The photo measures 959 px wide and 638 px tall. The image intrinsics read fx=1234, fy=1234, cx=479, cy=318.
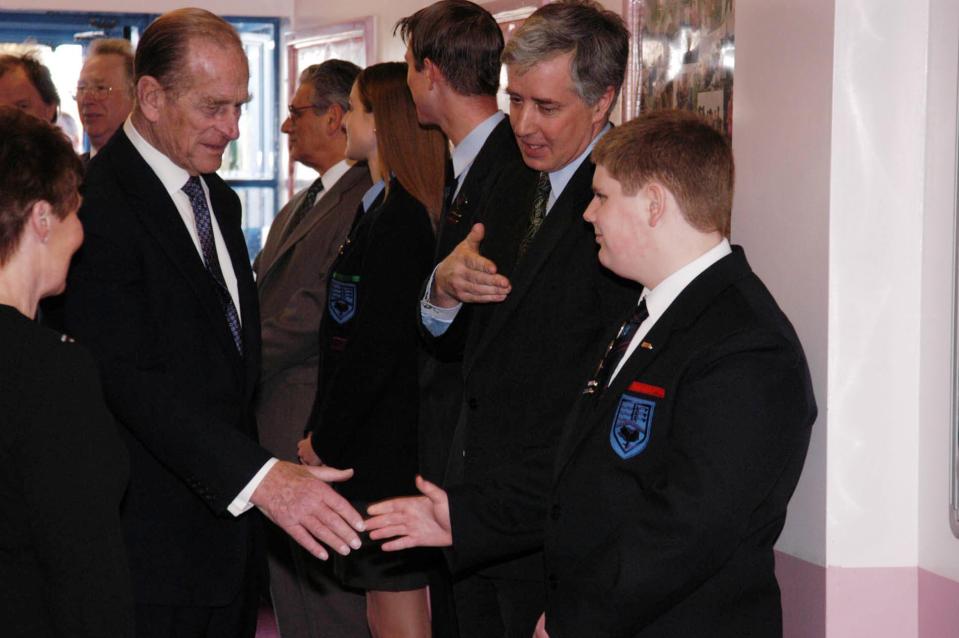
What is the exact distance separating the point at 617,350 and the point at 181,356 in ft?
2.89

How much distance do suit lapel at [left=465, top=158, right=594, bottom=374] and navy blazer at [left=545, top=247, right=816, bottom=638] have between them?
1.25ft

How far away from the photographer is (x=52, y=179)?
1.93 m

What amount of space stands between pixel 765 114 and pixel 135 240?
1410mm

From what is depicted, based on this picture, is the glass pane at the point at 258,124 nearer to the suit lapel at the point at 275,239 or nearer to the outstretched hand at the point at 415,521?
the suit lapel at the point at 275,239

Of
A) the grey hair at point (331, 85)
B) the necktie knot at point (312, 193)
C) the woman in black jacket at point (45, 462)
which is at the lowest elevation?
the woman in black jacket at point (45, 462)

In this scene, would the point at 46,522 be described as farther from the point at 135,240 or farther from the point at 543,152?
the point at 543,152

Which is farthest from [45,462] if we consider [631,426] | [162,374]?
[631,426]

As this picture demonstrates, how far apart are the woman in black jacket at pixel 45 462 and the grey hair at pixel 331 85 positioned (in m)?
2.67

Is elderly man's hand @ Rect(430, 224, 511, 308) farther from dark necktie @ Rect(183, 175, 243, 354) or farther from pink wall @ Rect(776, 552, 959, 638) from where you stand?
pink wall @ Rect(776, 552, 959, 638)

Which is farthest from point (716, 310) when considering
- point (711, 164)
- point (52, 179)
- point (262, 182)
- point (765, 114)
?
point (262, 182)

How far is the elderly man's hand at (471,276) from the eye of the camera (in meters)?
2.57

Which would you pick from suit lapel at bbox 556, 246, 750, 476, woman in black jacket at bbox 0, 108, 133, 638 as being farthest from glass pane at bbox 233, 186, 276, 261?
woman in black jacket at bbox 0, 108, 133, 638

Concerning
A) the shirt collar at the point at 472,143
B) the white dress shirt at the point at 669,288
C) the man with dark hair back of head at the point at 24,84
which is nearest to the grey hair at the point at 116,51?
the man with dark hair back of head at the point at 24,84

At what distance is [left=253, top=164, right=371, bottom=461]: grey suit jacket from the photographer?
4004 mm
